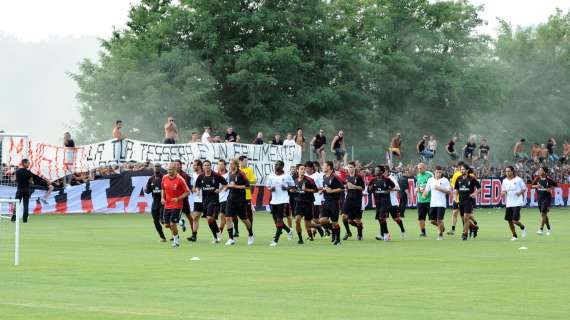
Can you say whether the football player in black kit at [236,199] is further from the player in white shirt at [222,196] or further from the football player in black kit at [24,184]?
the football player in black kit at [24,184]

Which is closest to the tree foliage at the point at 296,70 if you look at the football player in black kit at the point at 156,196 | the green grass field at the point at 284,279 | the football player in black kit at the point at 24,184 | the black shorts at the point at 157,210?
the football player in black kit at the point at 24,184

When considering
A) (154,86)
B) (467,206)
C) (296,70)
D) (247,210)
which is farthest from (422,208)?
(296,70)

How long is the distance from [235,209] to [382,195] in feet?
15.7

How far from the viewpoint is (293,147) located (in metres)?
49.0

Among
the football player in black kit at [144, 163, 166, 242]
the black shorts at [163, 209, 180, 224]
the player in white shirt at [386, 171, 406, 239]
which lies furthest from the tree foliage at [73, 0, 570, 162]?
the black shorts at [163, 209, 180, 224]

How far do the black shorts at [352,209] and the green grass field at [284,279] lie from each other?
0.66 m

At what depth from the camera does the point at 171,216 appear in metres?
28.4

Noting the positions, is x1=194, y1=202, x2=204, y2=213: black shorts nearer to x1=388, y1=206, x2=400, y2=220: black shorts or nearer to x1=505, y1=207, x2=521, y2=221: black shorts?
x1=388, y1=206, x2=400, y2=220: black shorts

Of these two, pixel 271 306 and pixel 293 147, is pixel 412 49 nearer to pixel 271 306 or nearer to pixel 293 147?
pixel 293 147

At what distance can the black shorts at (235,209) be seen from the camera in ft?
95.1

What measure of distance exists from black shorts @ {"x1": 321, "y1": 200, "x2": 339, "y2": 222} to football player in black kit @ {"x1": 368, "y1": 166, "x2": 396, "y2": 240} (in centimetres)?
187

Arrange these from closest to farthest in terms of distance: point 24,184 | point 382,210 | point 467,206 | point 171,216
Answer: point 171,216, point 382,210, point 467,206, point 24,184

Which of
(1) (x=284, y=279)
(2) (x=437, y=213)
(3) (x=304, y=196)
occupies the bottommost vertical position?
(1) (x=284, y=279)

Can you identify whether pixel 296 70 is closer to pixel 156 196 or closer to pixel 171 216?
pixel 156 196
